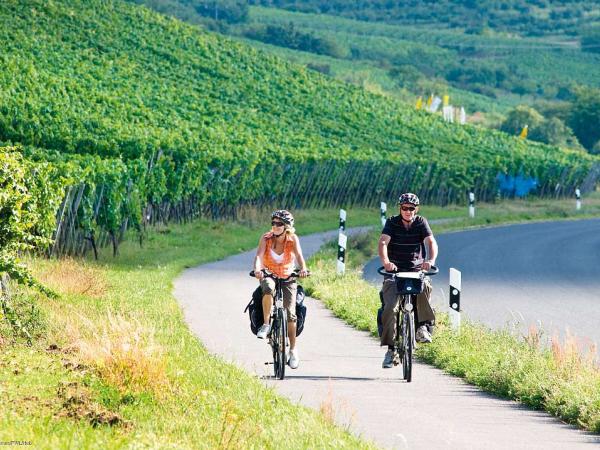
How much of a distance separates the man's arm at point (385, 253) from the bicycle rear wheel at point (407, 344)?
0.53 m

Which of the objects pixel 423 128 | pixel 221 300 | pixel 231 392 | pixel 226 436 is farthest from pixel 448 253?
pixel 423 128

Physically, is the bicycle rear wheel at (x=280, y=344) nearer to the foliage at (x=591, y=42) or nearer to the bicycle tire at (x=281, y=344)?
the bicycle tire at (x=281, y=344)

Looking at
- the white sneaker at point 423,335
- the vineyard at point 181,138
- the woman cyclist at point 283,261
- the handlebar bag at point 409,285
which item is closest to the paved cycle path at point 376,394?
the white sneaker at point 423,335

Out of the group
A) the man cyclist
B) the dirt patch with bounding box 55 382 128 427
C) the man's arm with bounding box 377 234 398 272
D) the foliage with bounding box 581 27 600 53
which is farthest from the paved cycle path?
the foliage with bounding box 581 27 600 53

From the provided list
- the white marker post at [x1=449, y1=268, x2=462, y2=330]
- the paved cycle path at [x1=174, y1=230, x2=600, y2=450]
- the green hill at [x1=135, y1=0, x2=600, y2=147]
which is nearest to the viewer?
the paved cycle path at [x1=174, y1=230, x2=600, y2=450]

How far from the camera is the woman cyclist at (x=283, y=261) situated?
14.7 meters

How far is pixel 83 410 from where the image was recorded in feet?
35.5

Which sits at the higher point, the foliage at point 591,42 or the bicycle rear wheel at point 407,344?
the bicycle rear wheel at point 407,344

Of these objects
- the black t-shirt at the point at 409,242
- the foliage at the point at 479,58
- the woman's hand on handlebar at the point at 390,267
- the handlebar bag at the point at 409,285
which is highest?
the black t-shirt at the point at 409,242

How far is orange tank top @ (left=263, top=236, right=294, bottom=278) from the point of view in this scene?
48.6 feet

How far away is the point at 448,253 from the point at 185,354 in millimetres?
21658

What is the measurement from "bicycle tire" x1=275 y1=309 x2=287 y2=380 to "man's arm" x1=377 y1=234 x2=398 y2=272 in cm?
117

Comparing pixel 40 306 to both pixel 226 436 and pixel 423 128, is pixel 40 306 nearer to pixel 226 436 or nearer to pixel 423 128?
pixel 226 436

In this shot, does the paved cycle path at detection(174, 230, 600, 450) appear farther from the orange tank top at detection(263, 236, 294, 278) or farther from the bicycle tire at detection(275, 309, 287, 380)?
the orange tank top at detection(263, 236, 294, 278)
